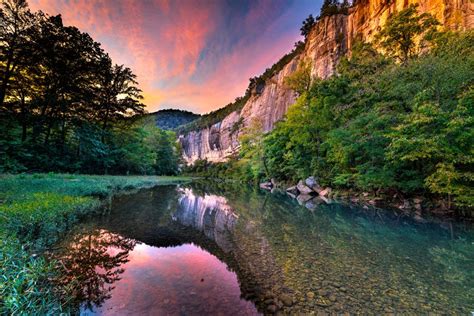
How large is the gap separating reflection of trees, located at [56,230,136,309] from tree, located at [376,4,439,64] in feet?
64.3

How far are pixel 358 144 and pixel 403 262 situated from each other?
1013 centimetres

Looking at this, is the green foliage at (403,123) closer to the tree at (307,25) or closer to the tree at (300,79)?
the tree at (300,79)

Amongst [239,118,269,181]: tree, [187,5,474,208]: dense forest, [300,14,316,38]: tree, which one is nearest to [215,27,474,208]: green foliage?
[187,5,474,208]: dense forest

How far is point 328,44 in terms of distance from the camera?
108ft

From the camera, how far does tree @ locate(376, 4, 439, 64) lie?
15.4 meters

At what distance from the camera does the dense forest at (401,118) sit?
898 cm

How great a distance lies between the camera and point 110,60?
84.6 ft

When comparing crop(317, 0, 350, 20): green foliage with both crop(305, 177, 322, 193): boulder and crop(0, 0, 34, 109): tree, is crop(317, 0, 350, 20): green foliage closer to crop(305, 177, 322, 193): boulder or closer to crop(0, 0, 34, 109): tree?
crop(305, 177, 322, 193): boulder

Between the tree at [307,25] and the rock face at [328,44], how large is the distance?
425 cm

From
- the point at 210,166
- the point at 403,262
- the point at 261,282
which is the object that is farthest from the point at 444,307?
the point at 210,166

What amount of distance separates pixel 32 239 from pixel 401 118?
14.7 metres

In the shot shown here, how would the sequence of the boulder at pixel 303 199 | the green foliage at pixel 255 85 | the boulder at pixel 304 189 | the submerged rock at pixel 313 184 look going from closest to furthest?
the boulder at pixel 303 199 → the submerged rock at pixel 313 184 → the boulder at pixel 304 189 → the green foliage at pixel 255 85

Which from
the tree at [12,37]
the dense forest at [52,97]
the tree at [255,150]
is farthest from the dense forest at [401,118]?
the tree at [12,37]

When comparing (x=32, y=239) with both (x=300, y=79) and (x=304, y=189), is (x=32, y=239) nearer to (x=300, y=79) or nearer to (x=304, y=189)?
(x=304, y=189)
